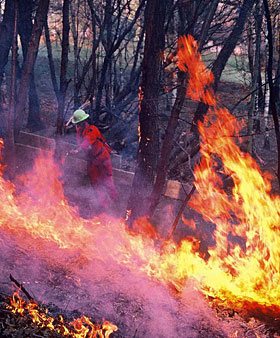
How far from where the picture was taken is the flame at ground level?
5.21 meters

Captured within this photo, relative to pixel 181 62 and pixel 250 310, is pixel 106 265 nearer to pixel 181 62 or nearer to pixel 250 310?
pixel 250 310

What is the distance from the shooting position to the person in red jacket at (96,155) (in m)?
7.26

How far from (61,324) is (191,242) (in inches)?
166

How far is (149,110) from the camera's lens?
19.6 ft

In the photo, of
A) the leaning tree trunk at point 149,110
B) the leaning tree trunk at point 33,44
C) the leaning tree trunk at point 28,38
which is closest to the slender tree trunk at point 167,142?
the leaning tree trunk at point 149,110

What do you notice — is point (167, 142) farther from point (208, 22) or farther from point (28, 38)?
point (28, 38)

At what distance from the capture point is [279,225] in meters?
6.15

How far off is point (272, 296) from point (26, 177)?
7.08 m

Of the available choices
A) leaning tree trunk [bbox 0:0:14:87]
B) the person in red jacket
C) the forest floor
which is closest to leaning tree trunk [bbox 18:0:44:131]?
leaning tree trunk [bbox 0:0:14:87]

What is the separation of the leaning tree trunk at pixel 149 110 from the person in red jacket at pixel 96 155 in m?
1.24

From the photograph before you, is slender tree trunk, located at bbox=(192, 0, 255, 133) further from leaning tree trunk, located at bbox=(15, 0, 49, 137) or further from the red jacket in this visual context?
leaning tree trunk, located at bbox=(15, 0, 49, 137)

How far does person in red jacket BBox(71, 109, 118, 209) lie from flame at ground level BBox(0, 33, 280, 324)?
628 mm

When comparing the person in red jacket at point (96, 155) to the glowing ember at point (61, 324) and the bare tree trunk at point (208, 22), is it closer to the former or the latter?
the bare tree trunk at point (208, 22)

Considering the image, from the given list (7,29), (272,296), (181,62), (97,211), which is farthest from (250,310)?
(7,29)
